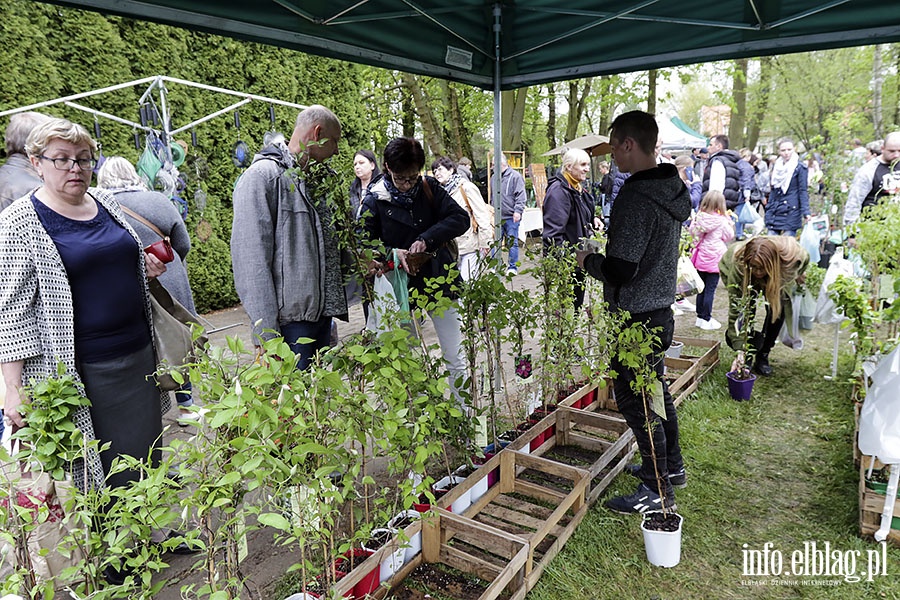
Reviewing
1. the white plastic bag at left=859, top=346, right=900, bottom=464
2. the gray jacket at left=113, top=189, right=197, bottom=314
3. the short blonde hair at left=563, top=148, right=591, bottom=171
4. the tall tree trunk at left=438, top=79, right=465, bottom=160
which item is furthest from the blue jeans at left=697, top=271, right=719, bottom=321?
the tall tree trunk at left=438, top=79, right=465, bottom=160

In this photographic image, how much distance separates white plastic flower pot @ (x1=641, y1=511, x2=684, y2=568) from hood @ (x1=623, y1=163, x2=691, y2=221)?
1.42m

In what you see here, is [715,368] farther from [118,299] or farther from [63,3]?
[63,3]

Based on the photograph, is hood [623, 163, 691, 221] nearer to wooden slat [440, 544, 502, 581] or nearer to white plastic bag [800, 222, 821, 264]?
wooden slat [440, 544, 502, 581]

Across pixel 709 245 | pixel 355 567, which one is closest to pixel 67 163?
pixel 355 567

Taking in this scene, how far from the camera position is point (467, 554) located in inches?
90.9

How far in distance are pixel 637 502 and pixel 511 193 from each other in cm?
684

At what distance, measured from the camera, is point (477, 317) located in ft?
9.57

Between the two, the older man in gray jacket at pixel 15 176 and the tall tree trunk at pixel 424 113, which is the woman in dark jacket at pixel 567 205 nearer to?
the older man in gray jacket at pixel 15 176

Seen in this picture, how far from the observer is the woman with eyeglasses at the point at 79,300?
1974 mm

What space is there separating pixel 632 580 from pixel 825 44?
3.03 metres

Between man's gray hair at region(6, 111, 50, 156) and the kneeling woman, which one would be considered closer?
man's gray hair at region(6, 111, 50, 156)

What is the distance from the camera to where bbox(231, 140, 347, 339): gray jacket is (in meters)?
2.49

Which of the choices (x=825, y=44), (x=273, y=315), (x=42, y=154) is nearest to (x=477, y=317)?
(x=273, y=315)

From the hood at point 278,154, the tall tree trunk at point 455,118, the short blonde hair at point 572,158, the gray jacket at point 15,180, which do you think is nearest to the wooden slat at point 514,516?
the hood at point 278,154
